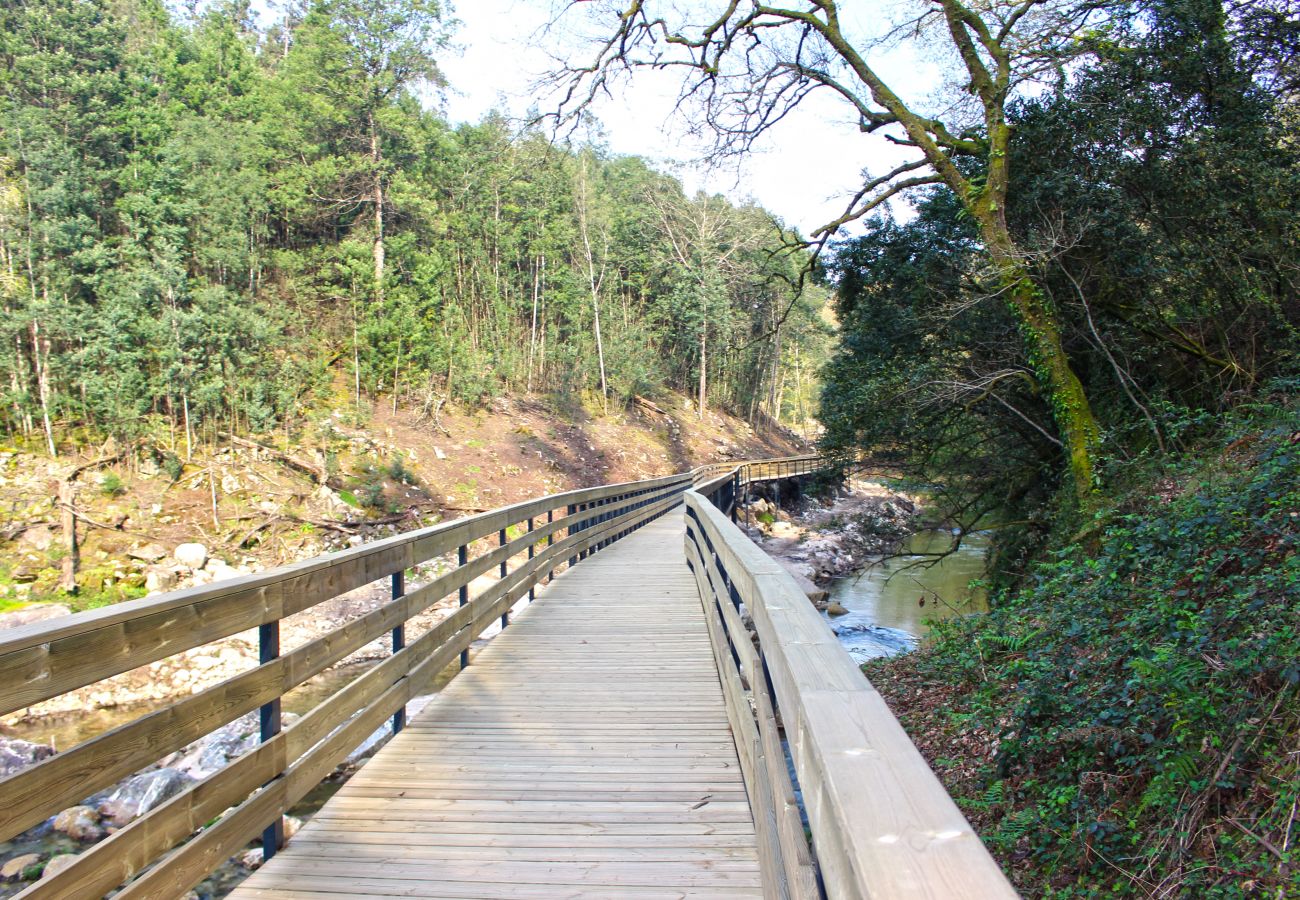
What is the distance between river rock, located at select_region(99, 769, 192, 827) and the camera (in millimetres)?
7465

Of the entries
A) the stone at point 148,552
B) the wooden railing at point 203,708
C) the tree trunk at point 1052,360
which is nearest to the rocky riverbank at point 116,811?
the wooden railing at point 203,708

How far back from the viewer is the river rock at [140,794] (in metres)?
7.46

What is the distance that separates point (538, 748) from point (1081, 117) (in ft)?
36.5

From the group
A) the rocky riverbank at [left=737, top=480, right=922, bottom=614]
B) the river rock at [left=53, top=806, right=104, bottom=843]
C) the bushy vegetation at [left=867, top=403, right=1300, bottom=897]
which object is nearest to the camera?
the bushy vegetation at [left=867, top=403, right=1300, bottom=897]

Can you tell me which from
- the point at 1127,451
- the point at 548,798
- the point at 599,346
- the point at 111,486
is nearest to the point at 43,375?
the point at 111,486

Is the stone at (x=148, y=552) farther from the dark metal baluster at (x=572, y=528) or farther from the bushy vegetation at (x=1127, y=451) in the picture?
the bushy vegetation at (x=1127, y=451)

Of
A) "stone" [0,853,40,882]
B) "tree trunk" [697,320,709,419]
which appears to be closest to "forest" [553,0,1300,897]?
"stone" [0,853,40,882]

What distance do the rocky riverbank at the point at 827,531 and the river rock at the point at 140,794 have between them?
10331 millimetres

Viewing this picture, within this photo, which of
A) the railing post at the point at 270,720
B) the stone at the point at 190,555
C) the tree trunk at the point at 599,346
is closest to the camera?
the railing post at the point at 270,720

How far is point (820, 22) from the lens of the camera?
1185cm

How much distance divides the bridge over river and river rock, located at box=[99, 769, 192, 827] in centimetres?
487

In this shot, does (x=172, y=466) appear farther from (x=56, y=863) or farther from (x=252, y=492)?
(x=56, y=863)

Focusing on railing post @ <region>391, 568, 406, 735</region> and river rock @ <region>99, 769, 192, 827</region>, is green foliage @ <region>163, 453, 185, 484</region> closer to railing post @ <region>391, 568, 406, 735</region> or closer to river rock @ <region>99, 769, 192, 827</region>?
river rock @ <region>99, 769, 192, 827</region>

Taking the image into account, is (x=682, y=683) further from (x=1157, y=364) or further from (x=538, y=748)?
(x=1157, y=364)
